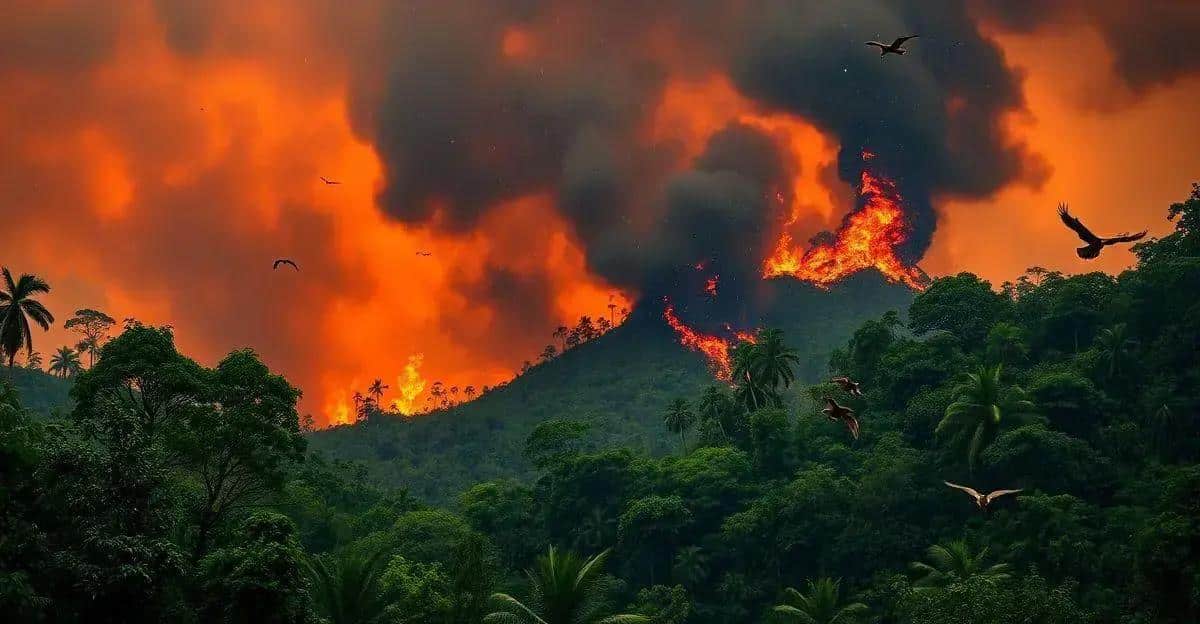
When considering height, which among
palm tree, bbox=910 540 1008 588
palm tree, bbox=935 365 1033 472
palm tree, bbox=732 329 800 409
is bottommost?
palm tree, bbox=910 540 1008 588

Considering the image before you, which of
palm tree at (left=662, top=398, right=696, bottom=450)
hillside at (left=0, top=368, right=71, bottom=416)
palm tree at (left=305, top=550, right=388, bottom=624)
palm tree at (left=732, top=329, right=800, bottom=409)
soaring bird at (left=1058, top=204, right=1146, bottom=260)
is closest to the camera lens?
soaring bird at (left=1058, top=204, right=1146, bottom=260)

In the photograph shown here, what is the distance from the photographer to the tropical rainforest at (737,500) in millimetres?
29672

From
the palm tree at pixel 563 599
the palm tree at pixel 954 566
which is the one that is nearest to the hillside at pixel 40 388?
the palm tree at pixel 563 599

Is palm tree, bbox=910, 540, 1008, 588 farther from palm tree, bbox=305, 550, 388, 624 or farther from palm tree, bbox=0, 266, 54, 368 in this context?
palm tree, bbox=0, 266, 54, 368

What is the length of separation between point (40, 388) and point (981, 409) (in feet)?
379

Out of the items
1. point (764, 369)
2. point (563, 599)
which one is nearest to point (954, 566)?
point (563, 599)

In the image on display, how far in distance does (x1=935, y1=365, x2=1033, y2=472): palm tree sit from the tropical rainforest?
5.9 inches

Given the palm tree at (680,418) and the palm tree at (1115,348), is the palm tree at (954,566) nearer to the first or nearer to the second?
the palm tree at (1115,348)

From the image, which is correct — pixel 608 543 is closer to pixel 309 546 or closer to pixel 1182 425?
pixel 309 546

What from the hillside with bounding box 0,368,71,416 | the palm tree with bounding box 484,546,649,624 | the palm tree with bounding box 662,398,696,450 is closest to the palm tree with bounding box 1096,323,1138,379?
the palm tree with bounding box 484,546,649,624

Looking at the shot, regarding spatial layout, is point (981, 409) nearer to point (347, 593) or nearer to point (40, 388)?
point (347, 593)

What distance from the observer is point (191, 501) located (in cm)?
3794

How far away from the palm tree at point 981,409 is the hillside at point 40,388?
99.7m

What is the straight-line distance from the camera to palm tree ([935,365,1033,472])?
59.2 m
